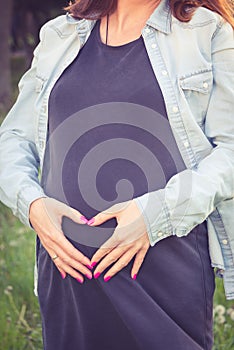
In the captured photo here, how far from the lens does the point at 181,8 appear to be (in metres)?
2.29

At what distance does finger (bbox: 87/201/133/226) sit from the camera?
2109 millimetres

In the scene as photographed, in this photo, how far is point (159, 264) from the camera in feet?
7.14

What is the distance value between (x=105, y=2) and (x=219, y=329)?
1673 mm

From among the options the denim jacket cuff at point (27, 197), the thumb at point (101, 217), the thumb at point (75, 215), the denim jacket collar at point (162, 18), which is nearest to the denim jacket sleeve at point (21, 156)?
the denim jacket cuff at point (27, 197)

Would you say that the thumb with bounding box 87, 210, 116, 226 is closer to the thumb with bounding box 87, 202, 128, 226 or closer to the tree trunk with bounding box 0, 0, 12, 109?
the thumb with bounding box 87, 202, 128, 226

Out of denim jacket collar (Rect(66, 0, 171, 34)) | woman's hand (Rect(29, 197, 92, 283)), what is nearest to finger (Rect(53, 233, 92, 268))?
woman's hand (Rect(29, 197, 92, 283))

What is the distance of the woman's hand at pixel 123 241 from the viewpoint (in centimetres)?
207

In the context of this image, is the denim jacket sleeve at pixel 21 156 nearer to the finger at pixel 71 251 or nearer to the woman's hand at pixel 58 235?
the woman's hand at pixel 58 235

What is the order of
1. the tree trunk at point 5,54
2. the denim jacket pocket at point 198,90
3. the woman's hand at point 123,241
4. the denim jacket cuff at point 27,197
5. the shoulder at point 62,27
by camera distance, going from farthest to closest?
the tree trunk at point 5,54, the shoulder at point 62,27, the denim jacket cuff at point 27,197, the denim jacket pocket at point 198,90, the woman's hand at point 123,241

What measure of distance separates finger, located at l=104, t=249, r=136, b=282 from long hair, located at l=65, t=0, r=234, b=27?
696 mm

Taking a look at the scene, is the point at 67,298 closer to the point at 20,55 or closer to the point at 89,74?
the point at 89,74

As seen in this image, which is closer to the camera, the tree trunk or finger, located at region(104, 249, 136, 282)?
finger, located at region(104, 249, 136, 282)

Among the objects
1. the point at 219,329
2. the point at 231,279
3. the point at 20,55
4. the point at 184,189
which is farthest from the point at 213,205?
the point at 20,55

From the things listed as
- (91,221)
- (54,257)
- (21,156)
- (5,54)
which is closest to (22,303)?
(21,156)
